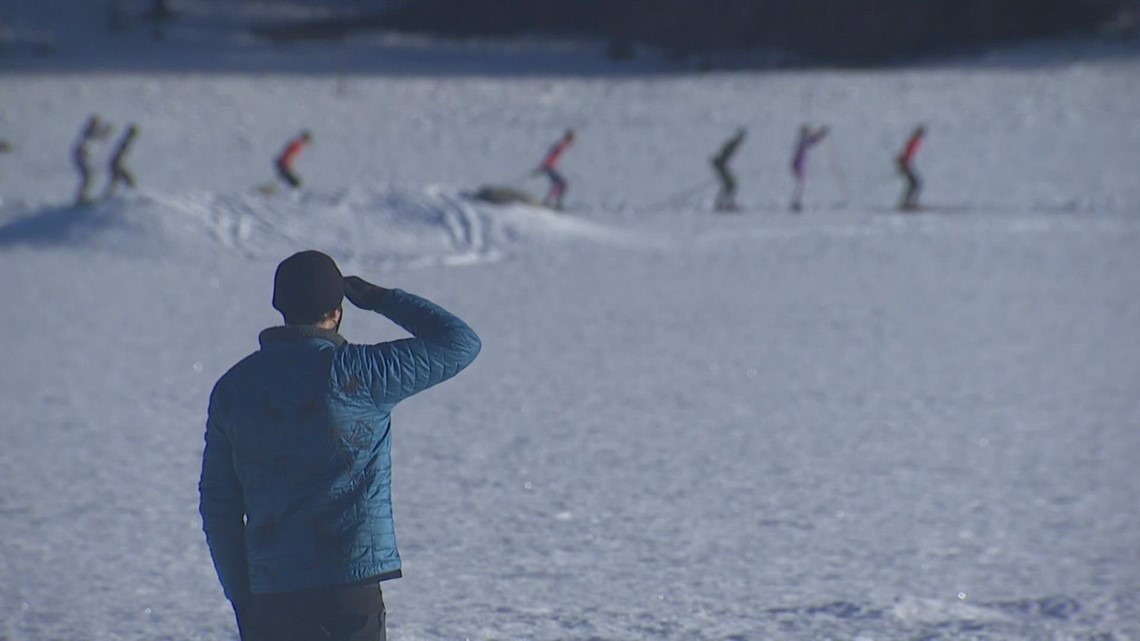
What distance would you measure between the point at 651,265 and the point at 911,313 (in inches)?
151

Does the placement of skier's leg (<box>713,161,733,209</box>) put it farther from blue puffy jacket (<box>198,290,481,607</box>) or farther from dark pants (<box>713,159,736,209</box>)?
blue puffy jacket (<box>198,290,481,607</box>)

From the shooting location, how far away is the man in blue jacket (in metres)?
2.52

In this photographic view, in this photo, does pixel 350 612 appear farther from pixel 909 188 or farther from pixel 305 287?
pixel 909 188

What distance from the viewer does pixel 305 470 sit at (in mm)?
2543

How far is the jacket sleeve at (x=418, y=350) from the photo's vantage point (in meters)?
2.59

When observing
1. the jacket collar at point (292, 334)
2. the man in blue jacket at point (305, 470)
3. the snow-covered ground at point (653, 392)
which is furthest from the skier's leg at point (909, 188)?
the jacket collar at point (292, 334)

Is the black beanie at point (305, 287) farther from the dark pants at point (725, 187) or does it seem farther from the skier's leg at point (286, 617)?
the dark pants at point (725, 187)

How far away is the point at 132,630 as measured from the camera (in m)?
4.31

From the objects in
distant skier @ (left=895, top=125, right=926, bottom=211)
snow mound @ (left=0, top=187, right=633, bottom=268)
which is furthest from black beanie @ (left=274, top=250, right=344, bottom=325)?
distant skier @ (left=895, top=125, right=926, bottom=211)

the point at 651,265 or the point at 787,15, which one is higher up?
the point at 787,15

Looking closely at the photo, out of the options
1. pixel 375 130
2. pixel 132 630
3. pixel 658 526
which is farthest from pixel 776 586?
pixel 375 130

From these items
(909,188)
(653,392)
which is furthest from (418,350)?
(909,188)

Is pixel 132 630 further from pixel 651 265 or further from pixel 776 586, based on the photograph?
pixel 651 265

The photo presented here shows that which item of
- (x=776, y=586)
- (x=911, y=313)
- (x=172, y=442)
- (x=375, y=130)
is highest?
(x=375, y=130)
